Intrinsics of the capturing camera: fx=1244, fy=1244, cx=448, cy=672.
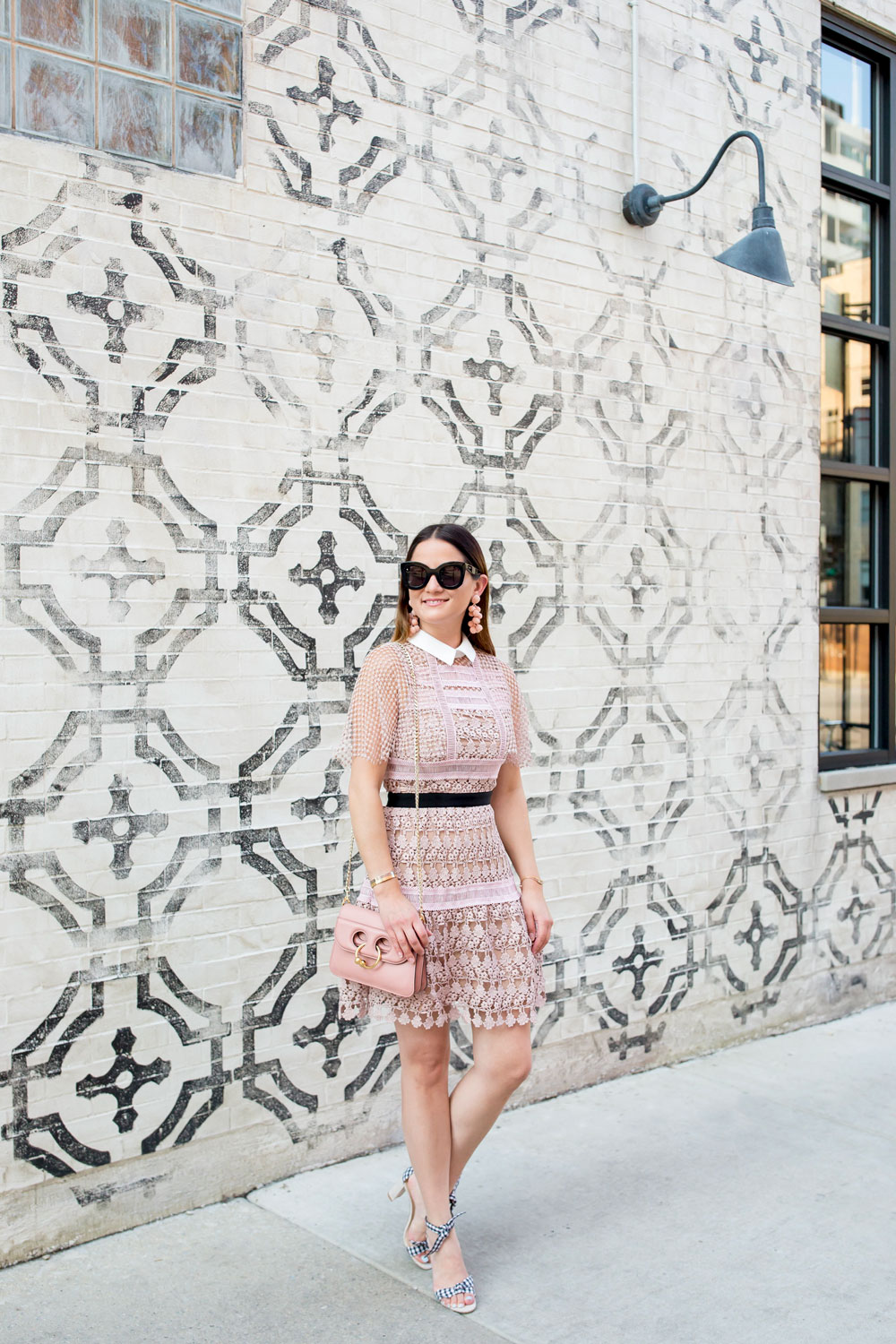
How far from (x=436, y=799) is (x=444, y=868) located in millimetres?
164

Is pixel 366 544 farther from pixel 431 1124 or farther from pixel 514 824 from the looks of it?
pixel 431 1124

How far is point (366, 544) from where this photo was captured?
3.83 m

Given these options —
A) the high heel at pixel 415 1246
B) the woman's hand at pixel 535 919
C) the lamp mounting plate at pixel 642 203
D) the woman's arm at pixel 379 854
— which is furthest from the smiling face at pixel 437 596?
the lamp mounting plate at pixel 642 203

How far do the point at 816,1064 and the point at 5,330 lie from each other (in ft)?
12.8

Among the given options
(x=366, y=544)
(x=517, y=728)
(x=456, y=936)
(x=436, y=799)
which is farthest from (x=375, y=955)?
(x=366, y=544)

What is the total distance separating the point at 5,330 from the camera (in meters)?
3.12

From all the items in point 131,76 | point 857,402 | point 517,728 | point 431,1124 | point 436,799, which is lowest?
point 431,1124

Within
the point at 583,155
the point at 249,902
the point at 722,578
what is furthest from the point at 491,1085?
the point at 583,155

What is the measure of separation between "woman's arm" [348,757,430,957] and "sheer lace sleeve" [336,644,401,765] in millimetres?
34

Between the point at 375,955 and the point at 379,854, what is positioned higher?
the point at 379,854

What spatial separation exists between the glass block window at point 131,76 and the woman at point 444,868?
143 cm

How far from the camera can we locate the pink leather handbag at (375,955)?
281 centimetres

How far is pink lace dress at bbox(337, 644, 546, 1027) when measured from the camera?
9.63 ft

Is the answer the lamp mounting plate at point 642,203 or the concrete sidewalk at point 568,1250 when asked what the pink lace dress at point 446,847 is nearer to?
the concrete sidewalk at point 568,1250
